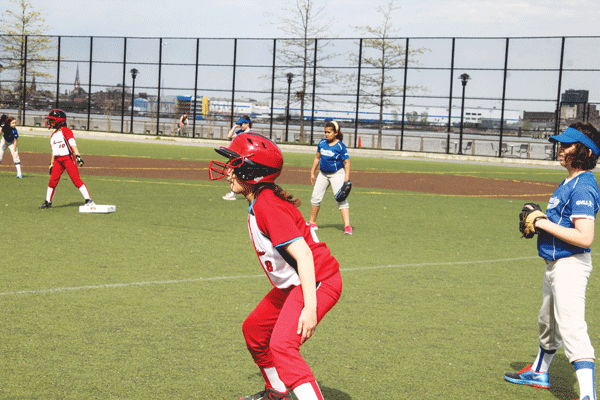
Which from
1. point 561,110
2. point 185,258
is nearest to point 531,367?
point 185,258

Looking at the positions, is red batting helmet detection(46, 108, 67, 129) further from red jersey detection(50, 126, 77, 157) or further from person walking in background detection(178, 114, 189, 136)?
person walking in background detection(178, 114, 189, 136)

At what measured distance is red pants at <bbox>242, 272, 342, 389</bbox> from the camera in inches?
138

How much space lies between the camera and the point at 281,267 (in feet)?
12.5

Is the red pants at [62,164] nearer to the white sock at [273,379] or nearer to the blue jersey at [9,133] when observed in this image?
the blue jersey at [9,133]

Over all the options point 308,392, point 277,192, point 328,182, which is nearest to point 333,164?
point 328,182

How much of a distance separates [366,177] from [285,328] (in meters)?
21.8

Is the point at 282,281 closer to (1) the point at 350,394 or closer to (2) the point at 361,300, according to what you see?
(1) the point at 350,394

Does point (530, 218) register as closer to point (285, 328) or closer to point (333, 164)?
point (285, 328)

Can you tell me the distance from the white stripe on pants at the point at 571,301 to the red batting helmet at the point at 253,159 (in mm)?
2137

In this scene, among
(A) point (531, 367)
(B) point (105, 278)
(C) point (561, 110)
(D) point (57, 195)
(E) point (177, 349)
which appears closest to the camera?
(A) point (531, 367)

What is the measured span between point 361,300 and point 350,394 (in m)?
2.60

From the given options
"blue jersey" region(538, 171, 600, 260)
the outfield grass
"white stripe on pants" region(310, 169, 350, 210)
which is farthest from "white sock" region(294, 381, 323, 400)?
"white stripe on pants" region(310, 169, 350, 210)

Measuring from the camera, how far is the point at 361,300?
7375 millimetres

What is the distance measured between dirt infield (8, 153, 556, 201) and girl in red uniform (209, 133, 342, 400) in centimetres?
1696
